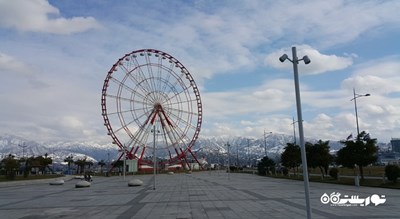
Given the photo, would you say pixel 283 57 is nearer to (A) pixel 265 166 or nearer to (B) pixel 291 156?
(B) pixel 291 156

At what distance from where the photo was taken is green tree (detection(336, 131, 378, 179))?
36469mm

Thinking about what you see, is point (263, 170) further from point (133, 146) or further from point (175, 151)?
point (133, 146)

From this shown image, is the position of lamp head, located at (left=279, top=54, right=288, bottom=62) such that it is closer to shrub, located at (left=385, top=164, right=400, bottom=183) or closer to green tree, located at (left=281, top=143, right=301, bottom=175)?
shrub, located at (left=385, top=164, right=400, bottom=183)

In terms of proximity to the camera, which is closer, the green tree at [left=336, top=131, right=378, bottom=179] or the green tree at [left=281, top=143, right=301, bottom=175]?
the green tree at [left=336, top=131, right=378, bottom=179]

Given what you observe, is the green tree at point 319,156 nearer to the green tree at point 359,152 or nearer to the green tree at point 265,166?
the green tree at point 359,152

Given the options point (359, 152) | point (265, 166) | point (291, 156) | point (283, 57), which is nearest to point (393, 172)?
point (359, 152)

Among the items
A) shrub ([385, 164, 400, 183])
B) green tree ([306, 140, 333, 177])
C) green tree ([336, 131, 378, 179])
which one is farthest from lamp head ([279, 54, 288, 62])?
green tree ([306, 140, 333, 177])

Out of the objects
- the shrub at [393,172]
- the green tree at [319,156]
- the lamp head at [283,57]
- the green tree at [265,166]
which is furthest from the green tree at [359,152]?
the green tree at [265,166]

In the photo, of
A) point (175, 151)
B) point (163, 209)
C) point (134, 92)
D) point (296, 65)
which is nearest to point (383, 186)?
point (163, 209)

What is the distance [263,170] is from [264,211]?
5788cm

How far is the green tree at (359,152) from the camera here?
36469 mm

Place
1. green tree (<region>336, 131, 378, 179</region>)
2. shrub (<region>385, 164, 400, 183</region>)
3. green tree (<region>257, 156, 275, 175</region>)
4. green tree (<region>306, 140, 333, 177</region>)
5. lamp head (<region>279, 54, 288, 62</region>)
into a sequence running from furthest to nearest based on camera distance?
green tree (<region>257, 156, 275, 175</region>) < green tree (<region>306, 140, 333, 177</region>) < green tree (<region>336, 131, 378, 179</region>) < shrub (<region>385, 164, 400, 183</region>) < lamp head (<region>279, 54, 288, 62</region>)

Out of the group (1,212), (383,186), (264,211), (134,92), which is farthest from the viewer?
(134,92)

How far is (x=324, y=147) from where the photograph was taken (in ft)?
149
